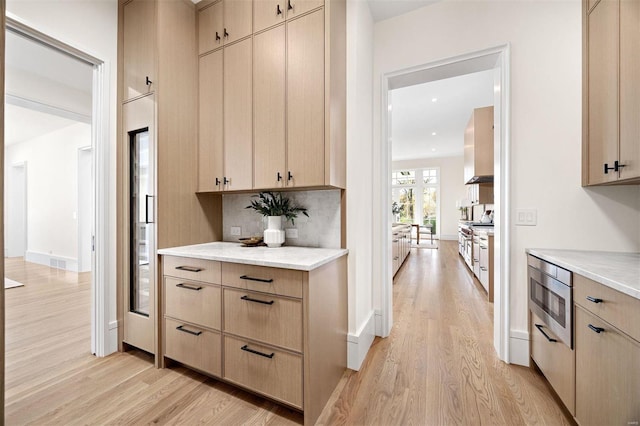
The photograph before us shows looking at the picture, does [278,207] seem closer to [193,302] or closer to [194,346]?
[193,302]

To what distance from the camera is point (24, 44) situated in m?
2.54

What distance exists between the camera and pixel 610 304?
1096 millimetres

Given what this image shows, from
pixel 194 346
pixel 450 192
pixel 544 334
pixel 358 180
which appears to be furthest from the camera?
pixel 450 192

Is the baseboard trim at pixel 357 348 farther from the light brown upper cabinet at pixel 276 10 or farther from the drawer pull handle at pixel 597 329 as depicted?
the light brown upper cabinet at pixel 276 10

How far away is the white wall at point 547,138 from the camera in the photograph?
1.79 m

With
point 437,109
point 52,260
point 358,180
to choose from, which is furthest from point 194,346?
point 52,260

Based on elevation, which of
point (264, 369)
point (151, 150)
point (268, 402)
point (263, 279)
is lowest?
point (268, 402)

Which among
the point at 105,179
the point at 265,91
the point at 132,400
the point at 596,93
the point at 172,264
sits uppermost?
the point at 265,91

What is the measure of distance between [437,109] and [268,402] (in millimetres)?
5594

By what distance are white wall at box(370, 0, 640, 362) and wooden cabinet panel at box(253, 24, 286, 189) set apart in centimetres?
150

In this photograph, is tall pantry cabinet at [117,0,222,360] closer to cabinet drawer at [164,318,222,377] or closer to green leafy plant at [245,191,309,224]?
cabinet drawer at [164,318,222,377]

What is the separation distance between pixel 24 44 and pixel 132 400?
3.41 metres

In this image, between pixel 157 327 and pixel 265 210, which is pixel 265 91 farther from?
pixel 157 327

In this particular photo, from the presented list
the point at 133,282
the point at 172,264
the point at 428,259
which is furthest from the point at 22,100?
the point at 428,259
